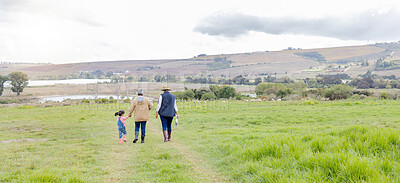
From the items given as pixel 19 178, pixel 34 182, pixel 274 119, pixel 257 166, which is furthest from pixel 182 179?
pixel 274 119

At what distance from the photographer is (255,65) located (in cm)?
14112

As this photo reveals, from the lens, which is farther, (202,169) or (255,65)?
(255,65)

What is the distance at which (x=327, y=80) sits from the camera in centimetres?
8219

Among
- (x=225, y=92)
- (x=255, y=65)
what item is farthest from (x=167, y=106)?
(x=255, y=65)

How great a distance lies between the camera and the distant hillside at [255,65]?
125562 mm

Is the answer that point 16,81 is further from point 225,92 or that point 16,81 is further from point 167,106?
point 167,106

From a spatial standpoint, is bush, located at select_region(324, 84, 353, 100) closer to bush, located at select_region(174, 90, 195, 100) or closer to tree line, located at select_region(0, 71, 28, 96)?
bush, located at select_region(174, 90, 195, 100)

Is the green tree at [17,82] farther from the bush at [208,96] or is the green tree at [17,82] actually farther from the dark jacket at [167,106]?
the dark jacket at [167,106]

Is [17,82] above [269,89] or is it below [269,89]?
above

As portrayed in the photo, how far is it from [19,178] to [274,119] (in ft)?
52.3

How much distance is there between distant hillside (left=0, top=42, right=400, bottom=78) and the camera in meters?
126

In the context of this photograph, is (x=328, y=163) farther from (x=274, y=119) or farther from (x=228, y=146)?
(x=274, y=119)

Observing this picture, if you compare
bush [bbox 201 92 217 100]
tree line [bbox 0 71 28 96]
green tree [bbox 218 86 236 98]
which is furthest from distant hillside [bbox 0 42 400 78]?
bush [bbox 201 92 217 100]

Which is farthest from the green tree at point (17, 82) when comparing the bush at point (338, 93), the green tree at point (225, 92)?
the bush at point (338, 93)
